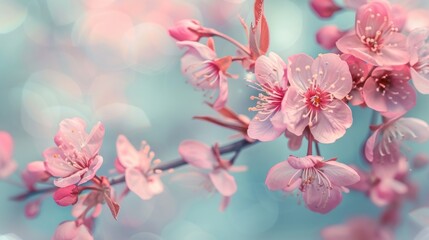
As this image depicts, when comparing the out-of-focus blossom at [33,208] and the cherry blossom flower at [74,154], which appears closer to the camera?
the cherry blossom flower at [74,154]

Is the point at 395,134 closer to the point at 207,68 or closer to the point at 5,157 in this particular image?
the point at 207,68

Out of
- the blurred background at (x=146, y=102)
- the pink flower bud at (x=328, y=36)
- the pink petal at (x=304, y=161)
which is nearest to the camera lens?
the pink petal at (x=304, y=161)

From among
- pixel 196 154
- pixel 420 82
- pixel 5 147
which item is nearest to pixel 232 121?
pixel 196 154

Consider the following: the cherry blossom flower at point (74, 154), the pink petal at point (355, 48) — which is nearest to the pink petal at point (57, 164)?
the cherry blossom flower at point (74, 154)

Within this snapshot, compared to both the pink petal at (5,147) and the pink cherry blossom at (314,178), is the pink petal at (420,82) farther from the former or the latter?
the pink petal at (5,147)

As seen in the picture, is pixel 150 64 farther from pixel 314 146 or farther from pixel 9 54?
pixel 314 146

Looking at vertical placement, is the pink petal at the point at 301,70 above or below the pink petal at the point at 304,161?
above

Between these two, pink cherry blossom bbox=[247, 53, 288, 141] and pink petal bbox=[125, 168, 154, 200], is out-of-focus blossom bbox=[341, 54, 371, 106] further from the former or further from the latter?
pink petal bbox=[125, 168, 154, 200]
